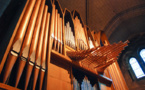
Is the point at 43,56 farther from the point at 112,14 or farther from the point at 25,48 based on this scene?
the point at 112,14

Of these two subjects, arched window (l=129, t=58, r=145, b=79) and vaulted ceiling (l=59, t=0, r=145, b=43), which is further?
arched window (l=129, t=58, r=145, b=79)

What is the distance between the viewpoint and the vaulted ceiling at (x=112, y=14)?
841 cm

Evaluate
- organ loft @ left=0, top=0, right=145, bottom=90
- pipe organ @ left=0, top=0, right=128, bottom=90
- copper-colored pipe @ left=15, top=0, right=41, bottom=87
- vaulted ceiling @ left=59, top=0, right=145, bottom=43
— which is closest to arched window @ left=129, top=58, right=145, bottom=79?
vaulted ceiling @ left=59, top=0, right=145, bottom=43

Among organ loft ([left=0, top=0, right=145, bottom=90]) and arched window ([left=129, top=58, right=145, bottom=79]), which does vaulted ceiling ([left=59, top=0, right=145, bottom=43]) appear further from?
organ loft ([left=0, top=0, right=145, bottom=90])

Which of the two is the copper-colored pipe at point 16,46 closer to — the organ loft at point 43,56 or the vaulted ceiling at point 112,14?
the organ loft at point 43,56

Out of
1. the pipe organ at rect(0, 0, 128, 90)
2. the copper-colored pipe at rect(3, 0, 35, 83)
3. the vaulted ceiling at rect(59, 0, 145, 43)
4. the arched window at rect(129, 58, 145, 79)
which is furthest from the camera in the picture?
the arched window at rect(129, 58, 145, 79)

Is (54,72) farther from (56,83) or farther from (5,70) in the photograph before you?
(5,70)

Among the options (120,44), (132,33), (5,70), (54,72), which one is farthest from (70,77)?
(132,33)

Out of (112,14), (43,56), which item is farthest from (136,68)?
(43,56)

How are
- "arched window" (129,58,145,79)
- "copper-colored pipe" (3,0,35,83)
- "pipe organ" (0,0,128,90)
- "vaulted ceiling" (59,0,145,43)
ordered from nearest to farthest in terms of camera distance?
"copper-colored pipe" (3,0,35,83) < "pipe organ" (0,0,128,90) < "vaulted ceiling" (59,0,145,43) < "arched window" (129,58,145,79)

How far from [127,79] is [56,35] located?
1011 centimetres

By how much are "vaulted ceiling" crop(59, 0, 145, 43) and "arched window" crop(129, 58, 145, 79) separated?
8.60 ft

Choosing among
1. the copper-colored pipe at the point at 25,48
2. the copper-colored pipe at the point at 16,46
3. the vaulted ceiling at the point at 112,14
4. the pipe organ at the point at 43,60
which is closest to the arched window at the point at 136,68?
the vaulted ceiling at the point at 112,14

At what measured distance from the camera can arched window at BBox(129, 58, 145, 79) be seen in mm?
10194
